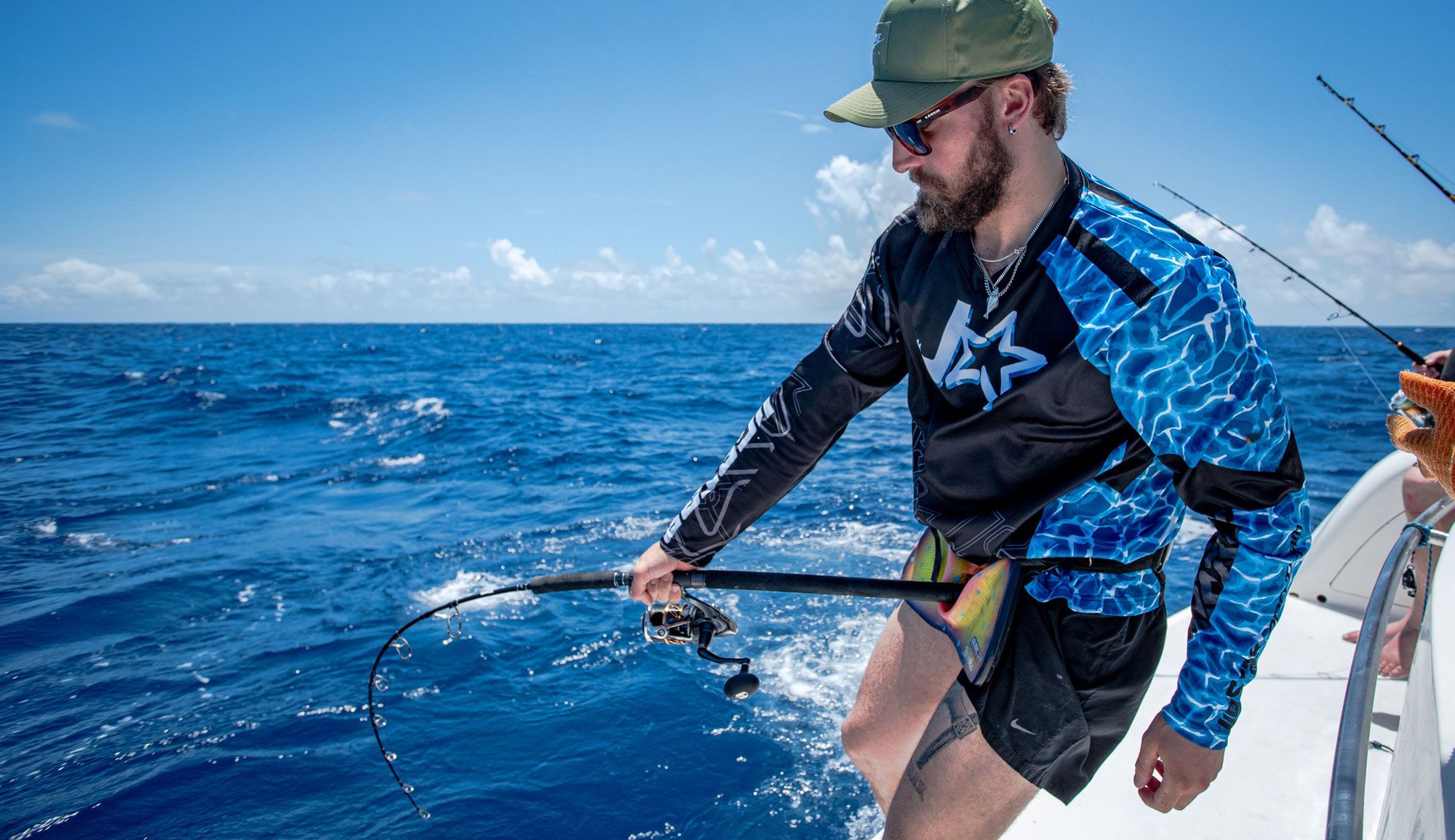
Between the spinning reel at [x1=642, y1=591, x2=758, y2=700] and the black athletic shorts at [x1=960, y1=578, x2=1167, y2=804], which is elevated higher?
the black athletic shorts at [x1=960, y1=578, x2=1167, y2=804]

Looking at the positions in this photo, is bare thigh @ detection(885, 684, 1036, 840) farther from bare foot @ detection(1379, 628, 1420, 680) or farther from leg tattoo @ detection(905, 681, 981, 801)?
bare foot @ detection(1379, 628, 1420, 680)

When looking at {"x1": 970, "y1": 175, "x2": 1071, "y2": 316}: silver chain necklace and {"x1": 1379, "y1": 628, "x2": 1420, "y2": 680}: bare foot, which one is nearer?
{"x1": 970, "y1": 175, "x2": 1071, "y2": 316}: silver chain necklace

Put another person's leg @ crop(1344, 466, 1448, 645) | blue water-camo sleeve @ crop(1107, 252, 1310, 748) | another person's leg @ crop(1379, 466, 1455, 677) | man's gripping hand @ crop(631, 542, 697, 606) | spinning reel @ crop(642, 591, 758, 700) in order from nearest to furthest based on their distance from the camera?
blue water-camo sleeve @ crop(1107, 252, 1310, 748) < man's gripping hand @ crop(631, 542, 697, 606) < spinning reel @ crop(642, 591, 758, 700) < another person's leg @ crop(1379, 466, 1455, 677) < another person's leg @ crop(1344, 466, 1448, 645)

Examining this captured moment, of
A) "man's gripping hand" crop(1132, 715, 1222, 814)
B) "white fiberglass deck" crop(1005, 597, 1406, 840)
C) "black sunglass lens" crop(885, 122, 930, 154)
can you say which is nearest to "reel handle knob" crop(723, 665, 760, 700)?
"white fiberglass deck" crop(1005, 597, 1406, 840)

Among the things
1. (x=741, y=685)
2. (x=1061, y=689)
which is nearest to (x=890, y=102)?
(x=1061, y=689)

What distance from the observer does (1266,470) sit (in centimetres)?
150

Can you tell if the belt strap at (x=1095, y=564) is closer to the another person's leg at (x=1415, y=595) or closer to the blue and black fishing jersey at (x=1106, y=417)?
the blue and black fishing jersey at (x=1106, y=417)

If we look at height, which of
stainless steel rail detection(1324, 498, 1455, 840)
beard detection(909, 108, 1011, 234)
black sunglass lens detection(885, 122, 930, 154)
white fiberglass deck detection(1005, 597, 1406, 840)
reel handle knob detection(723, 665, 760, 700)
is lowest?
white fiberglass deck detection(1005, 597, 1406, 840)

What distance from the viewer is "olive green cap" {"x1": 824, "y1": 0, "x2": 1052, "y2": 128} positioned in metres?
1.66

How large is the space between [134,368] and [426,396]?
12.8m

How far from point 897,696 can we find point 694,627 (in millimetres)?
671

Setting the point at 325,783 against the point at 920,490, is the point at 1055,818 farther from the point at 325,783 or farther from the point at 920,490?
the point at 325,783

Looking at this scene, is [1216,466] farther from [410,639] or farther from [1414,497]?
[410,639]

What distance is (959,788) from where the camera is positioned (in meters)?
1.77
